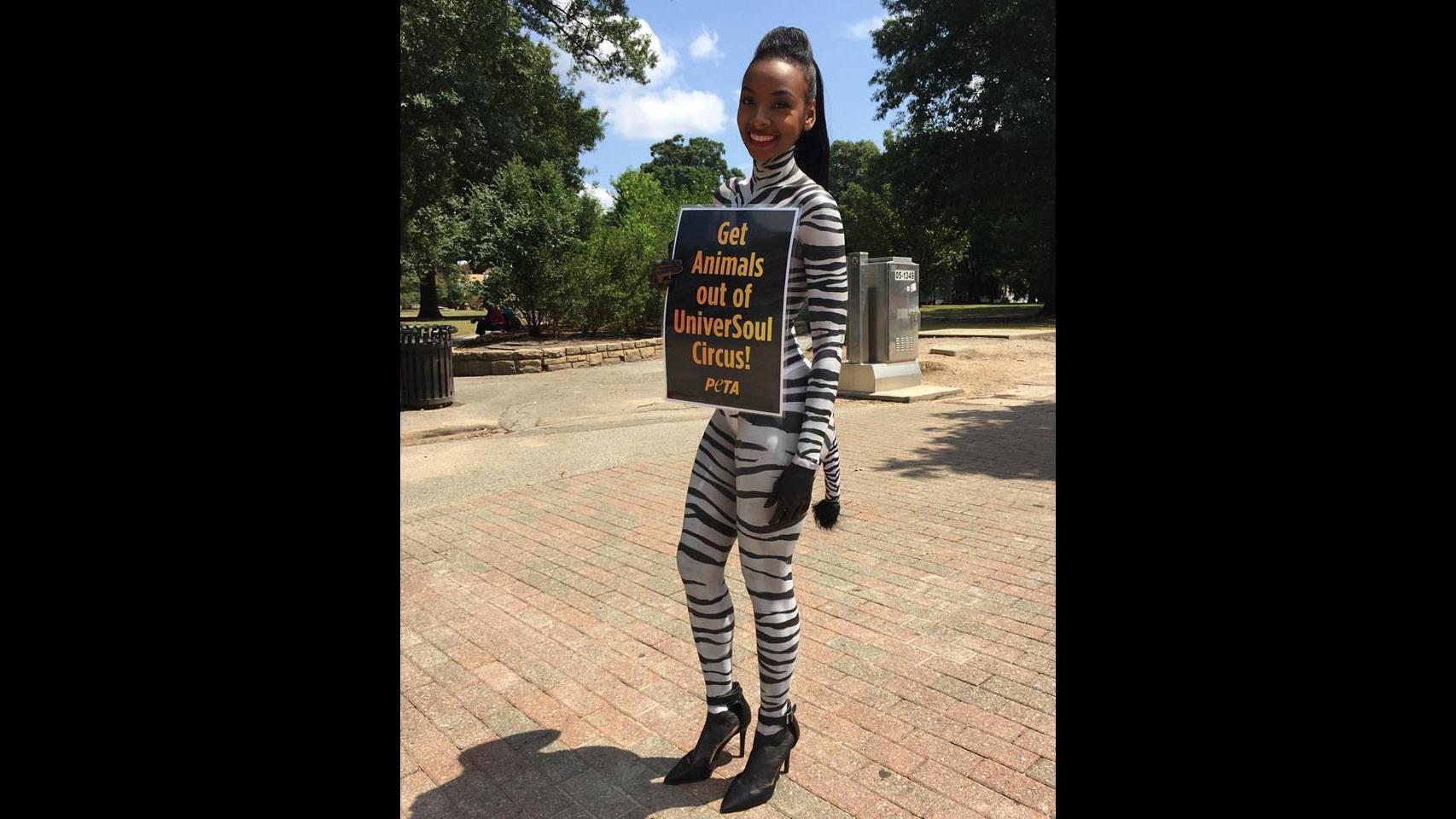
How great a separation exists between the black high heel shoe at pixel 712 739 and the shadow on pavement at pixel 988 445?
4.88m

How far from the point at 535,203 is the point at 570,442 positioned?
1136cm

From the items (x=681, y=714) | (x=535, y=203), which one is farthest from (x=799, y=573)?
(x=535, y=203)

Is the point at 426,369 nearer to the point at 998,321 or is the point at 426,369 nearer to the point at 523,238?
the point at 523,238

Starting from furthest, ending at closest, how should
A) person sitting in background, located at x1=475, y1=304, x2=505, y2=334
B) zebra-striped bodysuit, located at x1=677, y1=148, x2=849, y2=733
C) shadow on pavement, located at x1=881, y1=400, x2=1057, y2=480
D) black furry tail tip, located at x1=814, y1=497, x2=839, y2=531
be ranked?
person sitting in background, located at x1=475, y1=304, x2=505, y2=334 → shadow on pavement, located at x1=881, y1=400, x2=1057, y2=480 → black furry tail tip, located at x1=814, y1=497, x2=839, y2=531 → zebra-striped bodysuit, located at x1=677, y1=148, x2=849, y2=733

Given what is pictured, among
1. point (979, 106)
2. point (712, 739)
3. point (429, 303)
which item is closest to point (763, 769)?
point (712, 739)

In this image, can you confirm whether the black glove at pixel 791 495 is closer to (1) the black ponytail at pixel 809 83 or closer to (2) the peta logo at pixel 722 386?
(2) the peta logo at pixel 722 386

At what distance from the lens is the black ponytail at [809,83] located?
2.59 meters

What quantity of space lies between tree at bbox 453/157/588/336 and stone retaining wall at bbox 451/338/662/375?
2342 millimetres

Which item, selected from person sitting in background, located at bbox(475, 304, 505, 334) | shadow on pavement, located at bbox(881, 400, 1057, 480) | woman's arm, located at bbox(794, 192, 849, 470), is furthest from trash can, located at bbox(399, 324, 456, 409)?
person sitting in background, located at bbox(475, 304, 505, 334)

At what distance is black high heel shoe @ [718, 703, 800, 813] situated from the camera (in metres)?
2.66

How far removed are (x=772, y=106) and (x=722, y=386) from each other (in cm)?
87

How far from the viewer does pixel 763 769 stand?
2.73 metres

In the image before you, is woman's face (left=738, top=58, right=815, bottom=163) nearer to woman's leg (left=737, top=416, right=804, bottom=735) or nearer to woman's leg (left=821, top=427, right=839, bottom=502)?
woman's leg (left=737, top=416, right=804, bottom=735)

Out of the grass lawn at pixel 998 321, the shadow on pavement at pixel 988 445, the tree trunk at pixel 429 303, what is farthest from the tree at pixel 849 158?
the shadow on pavement at pixel 988 445
